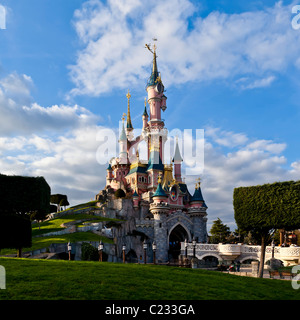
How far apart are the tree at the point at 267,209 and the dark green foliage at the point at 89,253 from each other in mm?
17285

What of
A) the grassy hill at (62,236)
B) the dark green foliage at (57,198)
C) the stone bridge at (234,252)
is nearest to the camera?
the grassy hill at (62,236)

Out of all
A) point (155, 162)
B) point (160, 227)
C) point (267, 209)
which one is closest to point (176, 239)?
point (160, 227)

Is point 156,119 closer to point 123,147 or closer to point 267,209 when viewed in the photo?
point 123,147

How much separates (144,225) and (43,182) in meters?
25.5

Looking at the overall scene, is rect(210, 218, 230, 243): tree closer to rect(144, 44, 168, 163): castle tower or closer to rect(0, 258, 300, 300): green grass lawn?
rect(144, 44, 168, 163): castle tower

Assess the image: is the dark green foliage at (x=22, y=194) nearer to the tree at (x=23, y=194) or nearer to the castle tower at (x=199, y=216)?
the tree at (x=23, y=194)

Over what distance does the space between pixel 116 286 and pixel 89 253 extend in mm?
26740

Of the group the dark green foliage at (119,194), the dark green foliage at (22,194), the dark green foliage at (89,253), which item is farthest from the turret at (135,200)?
the dark green foliage at (22,194)

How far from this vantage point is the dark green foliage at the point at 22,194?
38.6m

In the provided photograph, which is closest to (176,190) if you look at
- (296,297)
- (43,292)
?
(296,297)

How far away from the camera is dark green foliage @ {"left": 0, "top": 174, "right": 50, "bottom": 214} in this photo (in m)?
38.6

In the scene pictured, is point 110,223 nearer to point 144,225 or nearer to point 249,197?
point 144,225

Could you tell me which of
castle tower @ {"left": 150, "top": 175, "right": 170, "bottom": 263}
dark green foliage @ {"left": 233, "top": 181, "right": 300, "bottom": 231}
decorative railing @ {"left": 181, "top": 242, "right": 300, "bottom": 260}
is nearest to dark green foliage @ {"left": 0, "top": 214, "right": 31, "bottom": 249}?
dark green foliage @ {"left": 233, "top": 181, "right": 300, "bottom": 231}

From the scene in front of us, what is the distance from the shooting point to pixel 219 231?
84.6 meters
